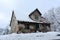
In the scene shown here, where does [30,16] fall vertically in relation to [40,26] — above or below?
above

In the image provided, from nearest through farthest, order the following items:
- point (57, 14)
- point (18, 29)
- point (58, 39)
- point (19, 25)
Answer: point (58, 39) → point (18, 29) → point (19, 25) → point (57, 14)

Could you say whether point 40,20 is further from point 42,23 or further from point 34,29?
point 34,29

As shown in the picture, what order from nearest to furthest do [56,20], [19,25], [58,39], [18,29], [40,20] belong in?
[58,39] → [18,29] → [19,25] → [40,20] → [56,20]

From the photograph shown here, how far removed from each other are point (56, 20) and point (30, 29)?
6.99 meters

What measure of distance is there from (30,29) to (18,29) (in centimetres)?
146

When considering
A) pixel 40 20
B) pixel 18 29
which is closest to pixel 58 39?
pixel 18 29

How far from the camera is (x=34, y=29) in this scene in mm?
14891

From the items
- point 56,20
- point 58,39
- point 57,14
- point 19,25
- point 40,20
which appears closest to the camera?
point 58,39

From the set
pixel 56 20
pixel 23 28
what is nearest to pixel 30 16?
pixel 23 28

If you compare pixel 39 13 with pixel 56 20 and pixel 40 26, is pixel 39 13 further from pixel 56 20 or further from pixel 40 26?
pixel 56 20

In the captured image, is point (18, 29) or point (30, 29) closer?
point (18, 29)

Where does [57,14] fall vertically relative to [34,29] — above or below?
above

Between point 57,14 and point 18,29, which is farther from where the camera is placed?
point 57,14

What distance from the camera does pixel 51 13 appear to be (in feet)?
75.7
